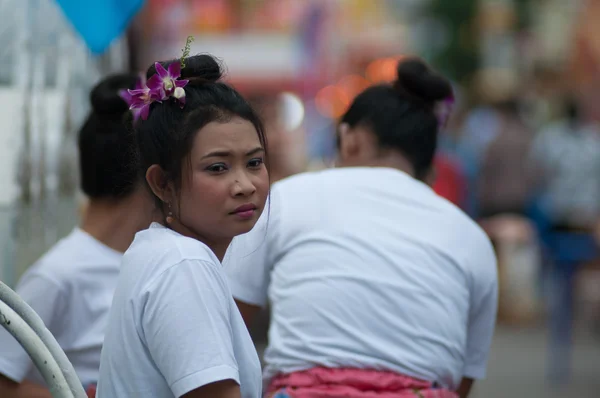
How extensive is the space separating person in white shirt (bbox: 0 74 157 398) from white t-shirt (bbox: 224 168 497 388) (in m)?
0.37

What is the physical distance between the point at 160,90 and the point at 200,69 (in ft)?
0.37

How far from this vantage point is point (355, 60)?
34.3 meters

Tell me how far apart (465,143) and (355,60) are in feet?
62.9

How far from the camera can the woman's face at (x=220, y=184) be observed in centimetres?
208

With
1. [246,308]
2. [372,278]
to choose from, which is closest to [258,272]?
[246,308]

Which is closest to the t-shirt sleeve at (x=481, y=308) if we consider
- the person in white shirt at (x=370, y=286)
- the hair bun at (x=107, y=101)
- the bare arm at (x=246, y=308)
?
the person in white shirt at (x=370, y=286)

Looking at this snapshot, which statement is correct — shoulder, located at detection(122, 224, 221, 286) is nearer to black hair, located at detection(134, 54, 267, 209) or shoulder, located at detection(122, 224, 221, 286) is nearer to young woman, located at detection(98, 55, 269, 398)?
young woman, located at detection(98, 55, 269, 398)

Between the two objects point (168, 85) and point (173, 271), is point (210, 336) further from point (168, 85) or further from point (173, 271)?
point (168, 85)

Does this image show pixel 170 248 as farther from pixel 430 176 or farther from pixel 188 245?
pixel 430 176

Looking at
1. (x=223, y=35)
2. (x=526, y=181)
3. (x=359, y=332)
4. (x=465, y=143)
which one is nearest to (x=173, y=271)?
(x=359, y=332)

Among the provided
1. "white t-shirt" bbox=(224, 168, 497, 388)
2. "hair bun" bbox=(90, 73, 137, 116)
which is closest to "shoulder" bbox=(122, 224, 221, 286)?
"white t-shirt" bbox=(224, 168, 497, 388)

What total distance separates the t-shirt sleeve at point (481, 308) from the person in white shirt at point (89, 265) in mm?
966

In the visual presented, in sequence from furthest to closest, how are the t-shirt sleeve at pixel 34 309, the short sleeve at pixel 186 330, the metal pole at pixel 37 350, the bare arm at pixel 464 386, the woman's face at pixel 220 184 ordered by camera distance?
the bare arm at pixel 464 386 < the t-shirt sleeve at pixel 34 309 < the woman's face at pixel 220 184 < the short sleeve at pixel 186 330 < the metal pole at pixel 37 350

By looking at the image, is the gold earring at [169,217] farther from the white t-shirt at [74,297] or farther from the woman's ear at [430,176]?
the woman's ear at [430,176]
